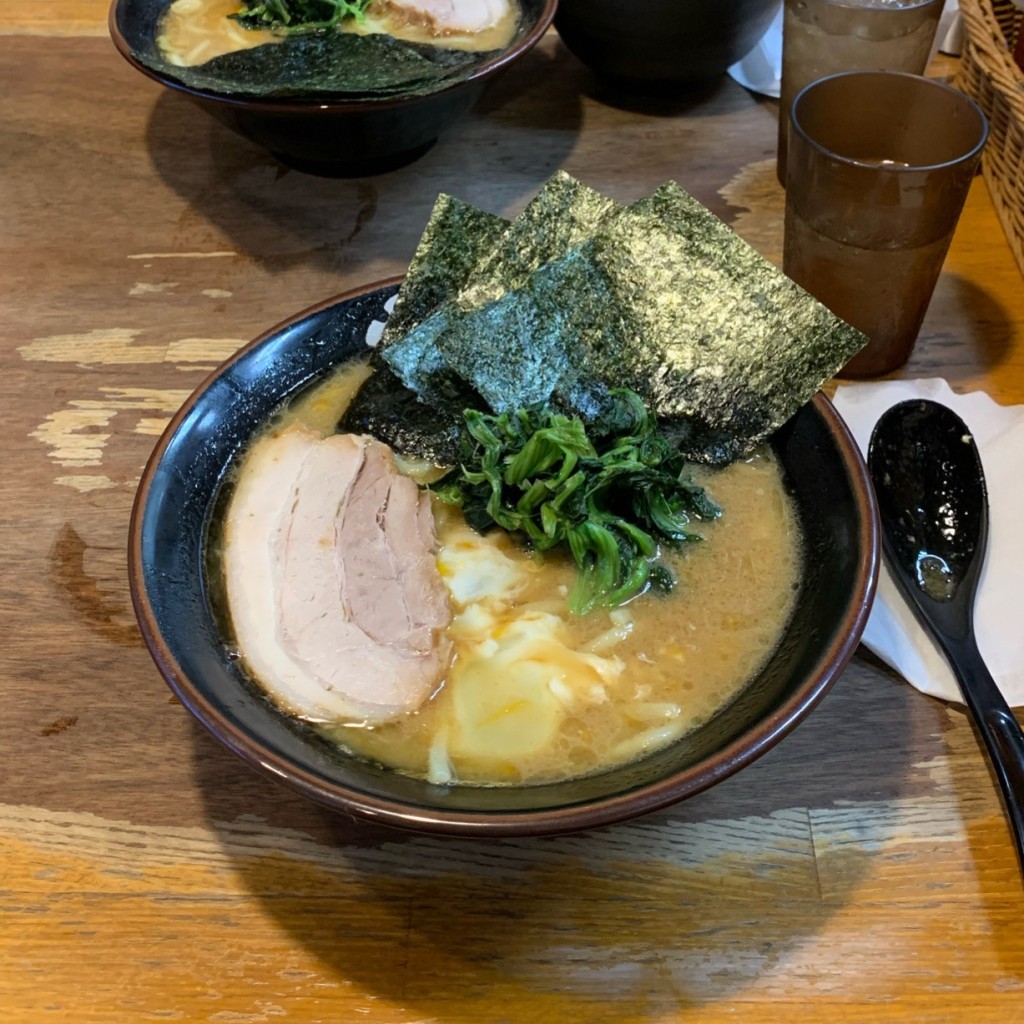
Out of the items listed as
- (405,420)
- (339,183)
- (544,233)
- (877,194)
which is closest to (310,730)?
(405,420)

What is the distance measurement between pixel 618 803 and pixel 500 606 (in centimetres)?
35

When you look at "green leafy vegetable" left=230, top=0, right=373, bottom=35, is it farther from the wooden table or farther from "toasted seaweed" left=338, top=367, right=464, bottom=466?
"toasted seaweed" left=338, top=367, right=464, bottom=466

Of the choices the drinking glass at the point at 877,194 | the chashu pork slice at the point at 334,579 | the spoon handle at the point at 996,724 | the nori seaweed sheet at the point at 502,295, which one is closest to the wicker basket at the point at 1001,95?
the drinking glass at the point at 877,194

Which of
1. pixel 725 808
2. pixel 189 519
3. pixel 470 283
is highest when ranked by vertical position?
pixel 470 283

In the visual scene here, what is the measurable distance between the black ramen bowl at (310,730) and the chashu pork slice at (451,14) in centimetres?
97

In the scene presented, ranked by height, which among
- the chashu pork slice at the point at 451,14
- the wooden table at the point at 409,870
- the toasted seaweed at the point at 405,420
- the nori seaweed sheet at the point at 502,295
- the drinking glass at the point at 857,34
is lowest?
the wooden table at the point at 409,870

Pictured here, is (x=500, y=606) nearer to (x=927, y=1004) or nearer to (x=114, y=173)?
(x=927, y=1004)

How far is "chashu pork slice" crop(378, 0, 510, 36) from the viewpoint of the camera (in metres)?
2.00

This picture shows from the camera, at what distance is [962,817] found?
1.04 metres

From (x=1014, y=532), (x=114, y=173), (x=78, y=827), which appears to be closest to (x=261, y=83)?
(x=114, y=173)

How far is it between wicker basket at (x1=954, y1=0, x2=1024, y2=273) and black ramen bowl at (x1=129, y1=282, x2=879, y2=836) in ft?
2.66

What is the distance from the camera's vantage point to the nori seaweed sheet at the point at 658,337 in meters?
1.22

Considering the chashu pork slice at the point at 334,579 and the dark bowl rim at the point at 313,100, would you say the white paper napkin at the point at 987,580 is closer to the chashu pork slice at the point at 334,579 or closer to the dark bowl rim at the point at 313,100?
the chashu pork slice at the point at 334,579

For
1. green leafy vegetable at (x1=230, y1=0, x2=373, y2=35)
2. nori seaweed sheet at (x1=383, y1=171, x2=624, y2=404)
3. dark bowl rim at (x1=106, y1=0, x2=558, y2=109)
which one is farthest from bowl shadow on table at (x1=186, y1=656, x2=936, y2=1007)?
green leafy vegetable at (x1=230, y1=0, x2=373, y2=35)
